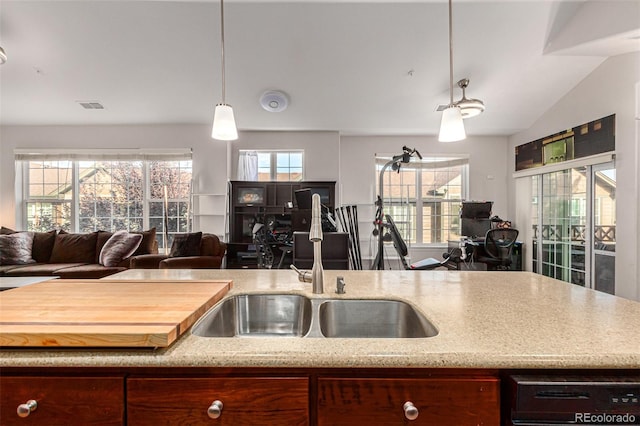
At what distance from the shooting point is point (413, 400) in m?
0.69

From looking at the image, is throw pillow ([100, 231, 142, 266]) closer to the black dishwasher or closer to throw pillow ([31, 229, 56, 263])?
throw pillow ([31, 229, 56, 263])

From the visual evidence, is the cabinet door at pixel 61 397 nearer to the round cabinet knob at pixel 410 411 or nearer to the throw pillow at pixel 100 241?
the round cabinet knob at pixel 410 411

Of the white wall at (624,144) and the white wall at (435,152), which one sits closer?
the white wall at (624,144)

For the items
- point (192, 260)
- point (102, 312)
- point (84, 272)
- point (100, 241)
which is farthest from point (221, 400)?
point (100, 241)

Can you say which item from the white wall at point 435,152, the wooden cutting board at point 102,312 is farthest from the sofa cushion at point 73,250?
the white wall at point 435,152

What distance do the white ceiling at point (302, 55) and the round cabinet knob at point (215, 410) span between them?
3459 millimetres

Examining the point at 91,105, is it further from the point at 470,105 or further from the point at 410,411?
the point at 410,411

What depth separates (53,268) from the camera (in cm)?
358

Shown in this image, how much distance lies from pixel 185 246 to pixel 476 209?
4.73 meters

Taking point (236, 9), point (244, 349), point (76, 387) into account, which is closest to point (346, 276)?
point (244, 349)

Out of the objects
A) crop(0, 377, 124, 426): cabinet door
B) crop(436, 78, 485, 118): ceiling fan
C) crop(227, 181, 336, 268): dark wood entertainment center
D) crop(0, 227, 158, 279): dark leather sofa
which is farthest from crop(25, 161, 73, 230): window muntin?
crop(436, 78, 485, 118): ceiling fan

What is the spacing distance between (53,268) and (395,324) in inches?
174

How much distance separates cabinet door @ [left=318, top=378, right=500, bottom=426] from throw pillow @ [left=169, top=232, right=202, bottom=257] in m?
3.67

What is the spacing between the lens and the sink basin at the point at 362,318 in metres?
1.17
